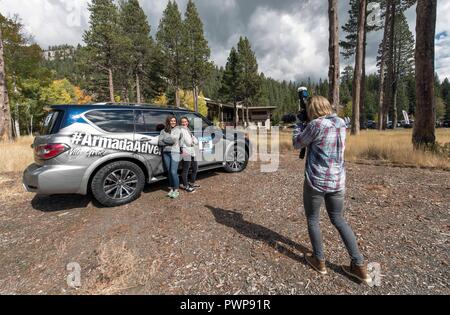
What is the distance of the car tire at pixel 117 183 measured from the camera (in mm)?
4062

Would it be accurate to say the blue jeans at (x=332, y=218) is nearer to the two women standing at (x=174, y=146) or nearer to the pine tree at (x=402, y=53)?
the two women standing at (x=174, y=146)

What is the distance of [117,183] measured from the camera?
4.26m

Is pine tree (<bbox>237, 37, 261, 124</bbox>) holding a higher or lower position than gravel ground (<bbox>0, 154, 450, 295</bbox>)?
higher

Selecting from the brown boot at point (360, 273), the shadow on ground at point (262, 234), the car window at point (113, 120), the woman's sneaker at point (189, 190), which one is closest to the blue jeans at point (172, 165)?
the woman's sneaker at point (189, 190)

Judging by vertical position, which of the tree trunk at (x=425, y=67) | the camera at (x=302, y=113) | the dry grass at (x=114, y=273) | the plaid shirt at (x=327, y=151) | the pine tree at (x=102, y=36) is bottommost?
the dry grass at (x=114, y=273)

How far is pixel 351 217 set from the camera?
11.8ft

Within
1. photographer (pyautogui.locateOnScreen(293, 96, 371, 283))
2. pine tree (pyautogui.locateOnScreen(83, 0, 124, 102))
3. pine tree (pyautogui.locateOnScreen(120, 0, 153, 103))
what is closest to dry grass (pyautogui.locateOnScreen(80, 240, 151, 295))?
photographer (pyautogui.locateOnScreen(293, 96, 371, 283))

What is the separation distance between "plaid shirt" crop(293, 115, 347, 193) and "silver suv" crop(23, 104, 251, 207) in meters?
3.29

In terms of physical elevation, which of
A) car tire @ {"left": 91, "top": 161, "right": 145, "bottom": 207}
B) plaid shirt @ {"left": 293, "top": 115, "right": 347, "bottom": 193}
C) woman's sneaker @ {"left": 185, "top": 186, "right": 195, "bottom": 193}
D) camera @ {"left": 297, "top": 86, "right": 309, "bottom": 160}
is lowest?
woman's sneaker @ {"left": 185, "top": 186, "right": 195, "bottom": 193}

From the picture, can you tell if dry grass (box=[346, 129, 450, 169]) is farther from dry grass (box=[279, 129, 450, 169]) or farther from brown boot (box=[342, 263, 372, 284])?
brown boot (box=[342, 263, 372, 284])

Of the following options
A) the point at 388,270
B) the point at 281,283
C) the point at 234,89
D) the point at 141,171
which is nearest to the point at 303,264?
the point at 281,283

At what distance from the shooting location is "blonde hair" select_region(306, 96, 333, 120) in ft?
7.39

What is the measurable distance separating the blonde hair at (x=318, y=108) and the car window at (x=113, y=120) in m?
3.43
